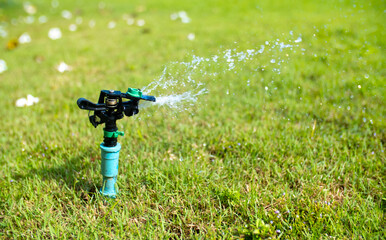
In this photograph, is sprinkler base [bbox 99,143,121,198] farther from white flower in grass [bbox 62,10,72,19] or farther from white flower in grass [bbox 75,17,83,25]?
white flower in grass [bbox 62,10,72,19]

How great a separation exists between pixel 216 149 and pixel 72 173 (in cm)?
102

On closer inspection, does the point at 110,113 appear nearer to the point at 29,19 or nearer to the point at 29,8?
the point at 29,19

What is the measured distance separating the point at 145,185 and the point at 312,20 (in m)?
4.58

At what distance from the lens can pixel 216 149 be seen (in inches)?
91.7

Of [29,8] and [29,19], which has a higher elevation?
[29,8]

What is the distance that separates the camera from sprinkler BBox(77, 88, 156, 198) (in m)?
1.57

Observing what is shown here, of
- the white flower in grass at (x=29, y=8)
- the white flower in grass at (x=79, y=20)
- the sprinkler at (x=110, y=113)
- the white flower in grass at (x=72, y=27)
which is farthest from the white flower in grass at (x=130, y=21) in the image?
the sprinkler at (x=110, y=113)

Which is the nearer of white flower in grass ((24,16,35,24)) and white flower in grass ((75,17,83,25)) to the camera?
white flower in grass ((75,17,83,25))

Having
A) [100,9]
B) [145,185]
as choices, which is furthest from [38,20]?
[145,185]

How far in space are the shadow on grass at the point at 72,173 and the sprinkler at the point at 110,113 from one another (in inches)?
9.8

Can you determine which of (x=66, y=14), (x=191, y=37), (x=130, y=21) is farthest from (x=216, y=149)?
(x=66, y=14)

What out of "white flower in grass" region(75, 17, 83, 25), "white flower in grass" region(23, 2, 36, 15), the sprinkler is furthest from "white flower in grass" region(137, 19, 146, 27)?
the sprinkler

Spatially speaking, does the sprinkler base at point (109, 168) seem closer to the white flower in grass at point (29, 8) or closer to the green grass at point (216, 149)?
the green grass at point (216, 149)

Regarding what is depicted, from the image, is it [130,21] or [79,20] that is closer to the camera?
[130,21]
